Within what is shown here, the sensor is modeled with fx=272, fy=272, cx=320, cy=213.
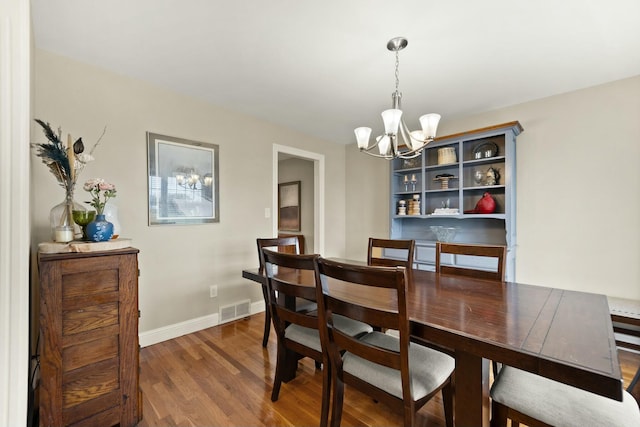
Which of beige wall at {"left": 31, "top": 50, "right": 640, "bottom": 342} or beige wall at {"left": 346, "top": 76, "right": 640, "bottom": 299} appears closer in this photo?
beige wall at {"left": 31, "top": 50, "right": 640, "bottom": 342}

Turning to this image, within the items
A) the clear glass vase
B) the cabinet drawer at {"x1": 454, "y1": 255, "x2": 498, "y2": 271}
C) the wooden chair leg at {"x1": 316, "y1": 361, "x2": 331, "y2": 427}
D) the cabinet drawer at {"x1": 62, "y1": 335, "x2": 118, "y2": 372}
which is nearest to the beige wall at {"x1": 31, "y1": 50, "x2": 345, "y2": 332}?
the clear glass vase

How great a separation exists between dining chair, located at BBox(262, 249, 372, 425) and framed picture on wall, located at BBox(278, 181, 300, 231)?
3.21 meters

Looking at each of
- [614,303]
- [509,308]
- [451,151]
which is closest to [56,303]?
[509,308]

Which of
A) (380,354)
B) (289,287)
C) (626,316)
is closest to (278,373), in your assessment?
(289,287)

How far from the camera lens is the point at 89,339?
138 cm

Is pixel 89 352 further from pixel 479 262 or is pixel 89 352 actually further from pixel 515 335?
pixel 479 262

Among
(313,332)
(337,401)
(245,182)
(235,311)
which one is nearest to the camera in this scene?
(337,401)

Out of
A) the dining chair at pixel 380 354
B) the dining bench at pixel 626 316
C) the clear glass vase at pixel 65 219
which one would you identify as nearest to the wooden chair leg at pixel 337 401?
the dining chair at pixel 380 354

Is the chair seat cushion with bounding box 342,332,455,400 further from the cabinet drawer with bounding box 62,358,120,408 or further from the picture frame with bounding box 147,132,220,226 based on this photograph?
the picture frame with bounding box 147,132,220,226

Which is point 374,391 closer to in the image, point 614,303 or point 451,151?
point 614,303

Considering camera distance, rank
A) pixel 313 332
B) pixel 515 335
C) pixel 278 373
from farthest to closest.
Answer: pixel 278 373 → pixel 313 332 → pixel 515 335

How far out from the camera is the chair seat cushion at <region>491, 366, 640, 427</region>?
36.6 inches

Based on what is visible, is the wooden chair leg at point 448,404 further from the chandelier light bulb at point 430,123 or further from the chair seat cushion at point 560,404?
the chandelier light bulb at point 430,123

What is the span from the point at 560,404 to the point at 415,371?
50 centimetres
